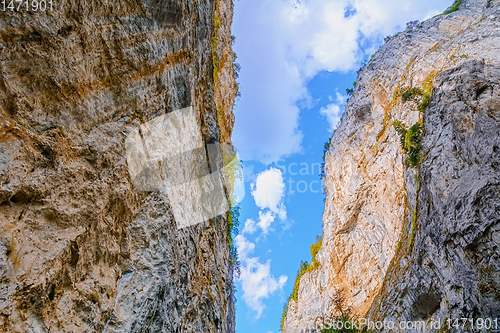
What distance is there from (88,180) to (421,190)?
1248 centimetres

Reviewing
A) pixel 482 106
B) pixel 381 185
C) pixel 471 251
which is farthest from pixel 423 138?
pixel 471 251

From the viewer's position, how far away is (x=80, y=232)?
4.72 meters

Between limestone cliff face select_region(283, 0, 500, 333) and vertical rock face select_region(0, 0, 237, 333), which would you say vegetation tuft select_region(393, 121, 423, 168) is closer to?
limestone cliff face select_region(283, 0, 500, 333)

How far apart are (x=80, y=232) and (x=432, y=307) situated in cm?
1092

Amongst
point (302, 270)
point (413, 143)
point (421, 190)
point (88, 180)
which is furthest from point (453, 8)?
point (88, 180)

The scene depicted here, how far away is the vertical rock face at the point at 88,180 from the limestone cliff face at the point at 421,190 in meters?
7.45

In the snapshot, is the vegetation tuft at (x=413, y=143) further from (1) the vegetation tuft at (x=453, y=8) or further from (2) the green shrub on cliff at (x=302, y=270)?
(1) the vegetation tuft at (x=453, y=8)

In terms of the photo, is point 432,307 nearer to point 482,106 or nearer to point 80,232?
point 482,106

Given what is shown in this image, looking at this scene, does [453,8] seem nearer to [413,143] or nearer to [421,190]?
[413,143]

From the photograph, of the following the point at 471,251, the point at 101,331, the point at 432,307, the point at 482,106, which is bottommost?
the point at 101,331

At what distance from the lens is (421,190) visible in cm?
1251

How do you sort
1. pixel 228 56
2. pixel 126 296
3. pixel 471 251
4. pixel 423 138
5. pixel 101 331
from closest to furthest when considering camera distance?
pixel 101 331 < pixel 126 296 < pixel 471 251 < pixel 423 138 < pixel 228 56

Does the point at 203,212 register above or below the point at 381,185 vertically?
below

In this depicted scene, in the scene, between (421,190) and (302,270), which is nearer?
(421,190)
